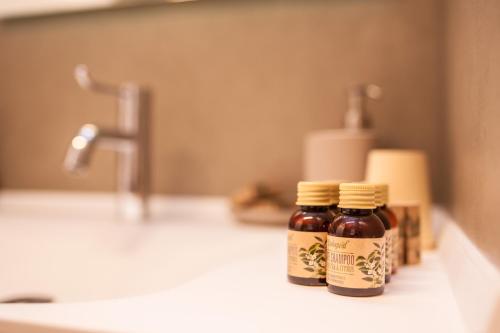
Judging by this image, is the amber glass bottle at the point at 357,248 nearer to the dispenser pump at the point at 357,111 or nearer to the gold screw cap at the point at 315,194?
the gold screw cap at the point at 315,194

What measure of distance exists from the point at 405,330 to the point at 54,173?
3.38ft

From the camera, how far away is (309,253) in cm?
45

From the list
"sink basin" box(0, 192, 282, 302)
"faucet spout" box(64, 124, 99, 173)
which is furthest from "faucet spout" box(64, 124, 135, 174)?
"sink basin" box(0, 192, 282, 302)

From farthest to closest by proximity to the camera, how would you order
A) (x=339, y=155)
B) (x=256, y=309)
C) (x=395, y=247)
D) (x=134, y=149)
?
(x=134, y=149) < (x=339, y=155) < (x=395, y=247) < (x=256, y=309)

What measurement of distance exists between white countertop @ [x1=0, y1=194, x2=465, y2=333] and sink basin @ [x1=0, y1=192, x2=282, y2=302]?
23 centimetres

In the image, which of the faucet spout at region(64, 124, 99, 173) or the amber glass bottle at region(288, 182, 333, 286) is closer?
the amber glass bottle at region(288, 182, 333, 286)

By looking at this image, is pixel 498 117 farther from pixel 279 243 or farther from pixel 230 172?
pixel 230 172

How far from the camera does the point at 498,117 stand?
A: 35 cm

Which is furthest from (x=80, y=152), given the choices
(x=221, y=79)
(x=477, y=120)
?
(x=477, y=120)

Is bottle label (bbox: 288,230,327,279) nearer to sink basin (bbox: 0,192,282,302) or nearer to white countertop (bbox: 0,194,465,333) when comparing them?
white countertop (bbox: 0,194,465,333)

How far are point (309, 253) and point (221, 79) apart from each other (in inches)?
26.2

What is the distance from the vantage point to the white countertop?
1.14 feet

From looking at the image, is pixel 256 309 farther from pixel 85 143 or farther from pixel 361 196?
pixel 85 143

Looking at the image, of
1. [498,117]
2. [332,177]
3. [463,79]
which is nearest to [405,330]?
[498,117]
